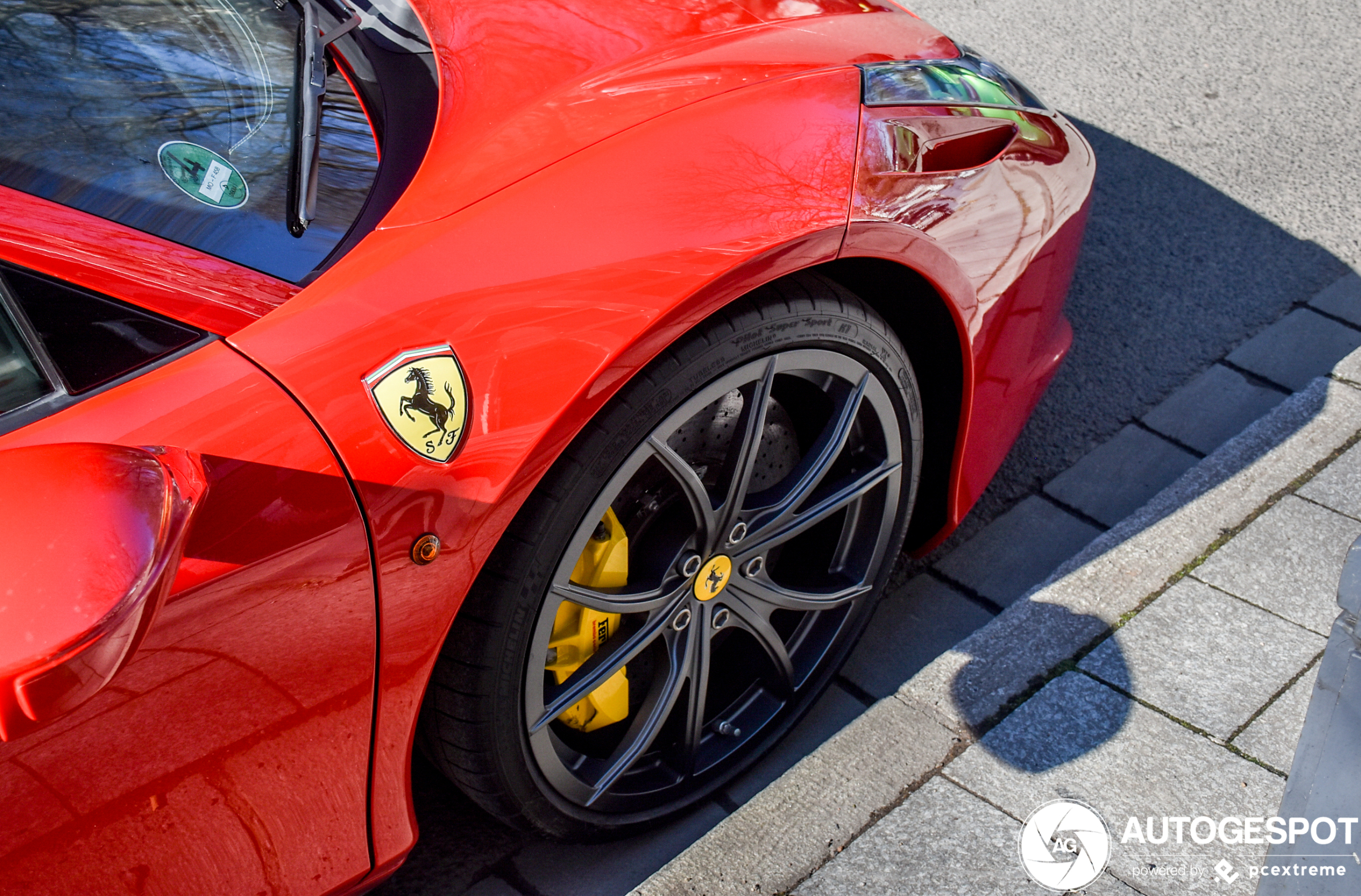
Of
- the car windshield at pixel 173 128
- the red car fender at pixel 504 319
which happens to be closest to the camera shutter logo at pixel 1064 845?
the red car fender at pixel 504 319

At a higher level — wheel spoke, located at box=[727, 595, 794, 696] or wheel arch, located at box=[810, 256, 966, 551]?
wheel arch, located at box=[810, 256, 966, 551]

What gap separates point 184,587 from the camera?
1127 millimetres

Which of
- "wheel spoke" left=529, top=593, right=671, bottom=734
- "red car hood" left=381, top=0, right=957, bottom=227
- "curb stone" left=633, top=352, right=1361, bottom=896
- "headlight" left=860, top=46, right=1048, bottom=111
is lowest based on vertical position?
"curb stone" left=633, top=352, right=1361, bottom=896

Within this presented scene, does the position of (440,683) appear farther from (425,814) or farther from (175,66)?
(175,66)

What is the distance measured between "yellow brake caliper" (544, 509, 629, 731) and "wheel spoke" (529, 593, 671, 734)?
15 millimetres

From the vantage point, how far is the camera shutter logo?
1715 mm

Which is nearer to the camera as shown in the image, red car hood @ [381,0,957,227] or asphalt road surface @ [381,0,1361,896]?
red car hood @ [381,0,957,227]

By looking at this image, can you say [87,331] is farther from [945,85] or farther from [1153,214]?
[1153,214]

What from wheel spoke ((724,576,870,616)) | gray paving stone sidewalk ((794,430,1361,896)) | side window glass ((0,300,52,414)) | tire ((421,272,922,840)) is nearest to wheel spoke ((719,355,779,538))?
tire ((421,272,922,840))

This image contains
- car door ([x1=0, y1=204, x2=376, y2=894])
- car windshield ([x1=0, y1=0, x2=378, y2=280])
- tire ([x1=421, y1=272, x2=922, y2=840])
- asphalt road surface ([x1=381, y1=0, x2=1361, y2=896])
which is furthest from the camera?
asphalt road surface ([x1=381, y1=0, x2=1361, y2=896])

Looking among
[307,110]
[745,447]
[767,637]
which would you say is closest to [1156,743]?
[767,637]

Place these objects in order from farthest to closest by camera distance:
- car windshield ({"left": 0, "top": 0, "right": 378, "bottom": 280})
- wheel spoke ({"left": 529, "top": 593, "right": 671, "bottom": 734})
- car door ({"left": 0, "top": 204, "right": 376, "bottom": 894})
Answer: wheel spoke ({"left": 529, "top": 593, "right": 671, "bottom": 734})
car windshield ({"left": 0, "top": 0, "right": 378, "bottom": 280})
car door ({"left": 0, "top": 204, "right": 376, "bottom": 894})

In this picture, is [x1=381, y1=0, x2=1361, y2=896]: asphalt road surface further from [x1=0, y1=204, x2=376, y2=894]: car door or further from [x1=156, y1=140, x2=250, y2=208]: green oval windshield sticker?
[x1=156, y1=140, x2=250, y2=208]: green oval windshield sticker

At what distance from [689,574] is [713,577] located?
59mm
